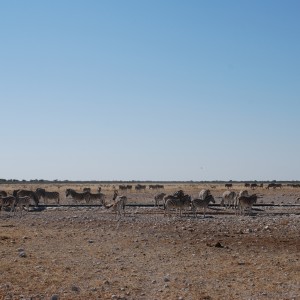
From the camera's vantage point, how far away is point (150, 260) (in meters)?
15.4

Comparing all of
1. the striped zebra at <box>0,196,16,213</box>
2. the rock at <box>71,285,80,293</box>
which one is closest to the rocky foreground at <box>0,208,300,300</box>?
the rock at <box>71,285,80,293</box>

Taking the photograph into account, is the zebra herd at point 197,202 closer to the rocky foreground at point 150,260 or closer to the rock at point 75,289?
the rocky foreground at point 150,260

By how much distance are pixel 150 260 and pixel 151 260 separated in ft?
0.09

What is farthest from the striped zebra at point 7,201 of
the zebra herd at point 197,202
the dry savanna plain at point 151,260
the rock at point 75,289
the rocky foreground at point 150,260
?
the rock at point 75,289

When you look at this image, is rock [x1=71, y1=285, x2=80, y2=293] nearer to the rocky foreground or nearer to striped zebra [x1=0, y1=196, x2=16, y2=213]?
the rocky foreground

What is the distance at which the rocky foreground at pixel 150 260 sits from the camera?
1176 centimetres

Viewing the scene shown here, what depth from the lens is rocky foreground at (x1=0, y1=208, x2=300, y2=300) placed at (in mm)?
11758

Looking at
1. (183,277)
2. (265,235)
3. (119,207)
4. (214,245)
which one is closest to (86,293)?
(183,277)

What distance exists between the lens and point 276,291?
11.8m

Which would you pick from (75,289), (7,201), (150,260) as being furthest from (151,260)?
(7,201)

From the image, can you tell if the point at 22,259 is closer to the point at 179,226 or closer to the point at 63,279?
the point at 63,279

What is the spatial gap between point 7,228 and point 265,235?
1101 centimetres

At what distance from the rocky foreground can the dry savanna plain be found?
22 millimetres

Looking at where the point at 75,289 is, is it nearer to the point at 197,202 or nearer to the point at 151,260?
the point at 151,260
